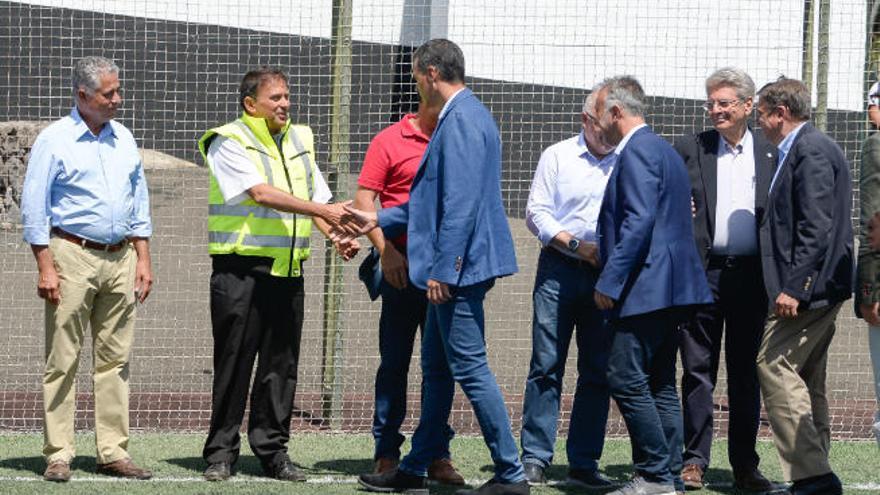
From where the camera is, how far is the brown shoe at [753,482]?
24.1 feet

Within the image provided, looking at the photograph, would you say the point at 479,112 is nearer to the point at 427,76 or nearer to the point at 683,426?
the point at 427,76

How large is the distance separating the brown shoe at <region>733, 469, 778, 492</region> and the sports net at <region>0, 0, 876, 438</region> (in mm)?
1652

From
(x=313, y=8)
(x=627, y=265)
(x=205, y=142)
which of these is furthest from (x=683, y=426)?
(x=313, y=8)

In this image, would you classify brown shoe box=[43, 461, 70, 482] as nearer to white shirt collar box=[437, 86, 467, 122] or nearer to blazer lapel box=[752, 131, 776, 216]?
white shirt collar box=[437, 86, 467, 122]

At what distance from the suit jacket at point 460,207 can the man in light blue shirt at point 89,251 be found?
1.42m

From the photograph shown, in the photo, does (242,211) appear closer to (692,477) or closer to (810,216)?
(692,477)

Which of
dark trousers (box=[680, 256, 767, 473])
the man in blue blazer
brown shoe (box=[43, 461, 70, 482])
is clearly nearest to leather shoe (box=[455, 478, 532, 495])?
the man in blue blazer

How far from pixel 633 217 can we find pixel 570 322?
1.01 meters

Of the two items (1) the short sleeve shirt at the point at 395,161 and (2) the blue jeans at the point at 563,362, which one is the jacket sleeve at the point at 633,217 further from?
(1) the short sleeve shirt at the point at 395,161

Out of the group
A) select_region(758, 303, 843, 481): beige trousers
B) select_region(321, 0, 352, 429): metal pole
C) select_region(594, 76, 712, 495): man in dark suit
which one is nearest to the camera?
select_region(594, 76, 712, 495): man in dark suit

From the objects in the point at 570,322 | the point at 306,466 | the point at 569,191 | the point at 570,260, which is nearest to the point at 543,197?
the point at 569,191

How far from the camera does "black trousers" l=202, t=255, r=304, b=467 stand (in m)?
7.36

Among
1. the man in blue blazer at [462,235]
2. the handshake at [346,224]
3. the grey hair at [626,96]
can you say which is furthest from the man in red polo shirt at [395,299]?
the grey hair at [626,96]

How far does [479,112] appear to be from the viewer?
22.0 feet
